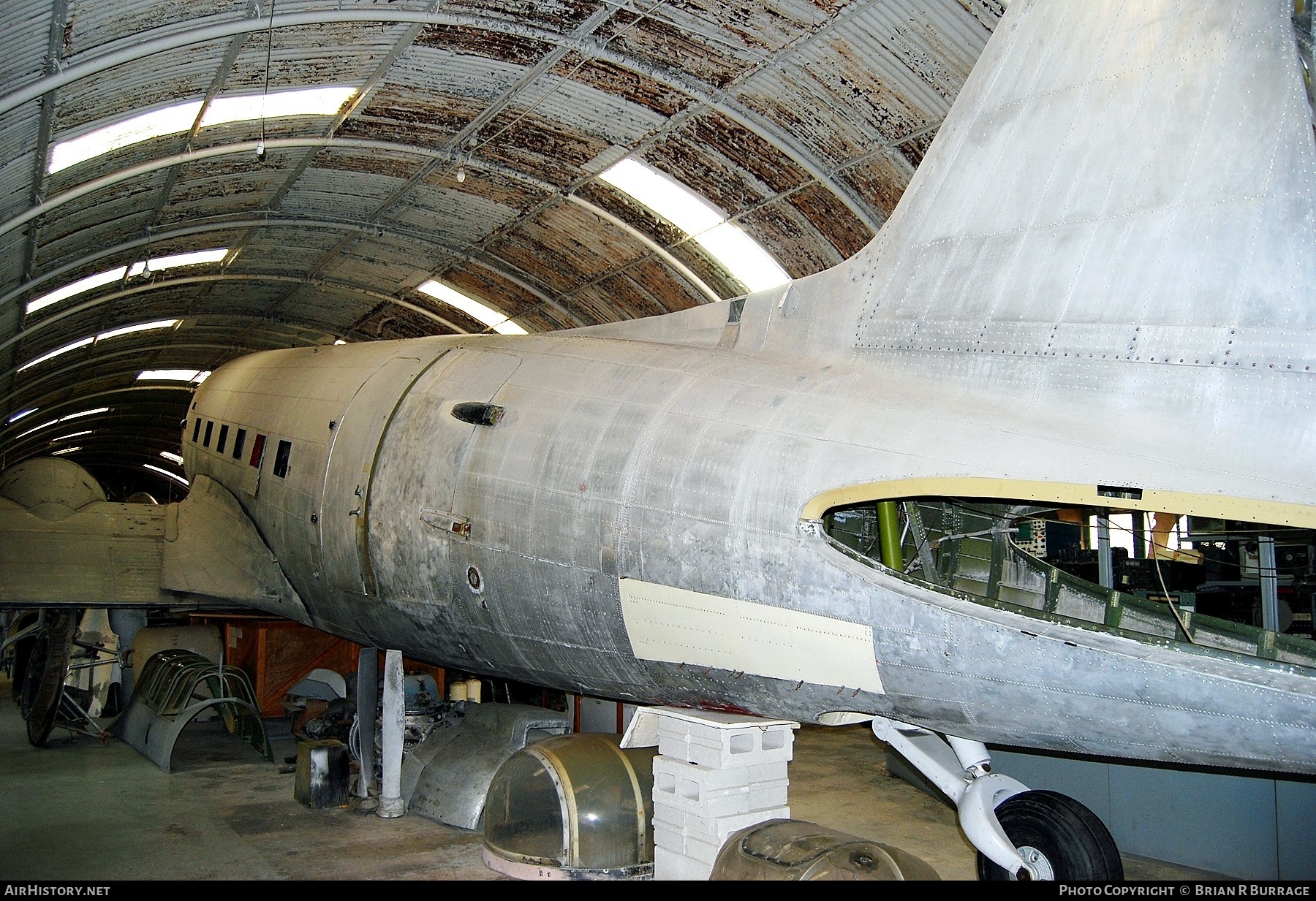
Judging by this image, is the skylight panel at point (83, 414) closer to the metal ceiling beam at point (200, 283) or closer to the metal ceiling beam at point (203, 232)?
the metal ceiling beam at point (200, 283)

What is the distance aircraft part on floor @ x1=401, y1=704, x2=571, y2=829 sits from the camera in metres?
11.6

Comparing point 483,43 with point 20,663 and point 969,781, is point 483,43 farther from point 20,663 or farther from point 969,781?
point 20,663

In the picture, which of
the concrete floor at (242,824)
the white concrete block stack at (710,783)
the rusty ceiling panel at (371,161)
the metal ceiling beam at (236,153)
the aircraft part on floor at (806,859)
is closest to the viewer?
the aircraft part on floor at (806,859)

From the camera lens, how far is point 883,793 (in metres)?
14.6

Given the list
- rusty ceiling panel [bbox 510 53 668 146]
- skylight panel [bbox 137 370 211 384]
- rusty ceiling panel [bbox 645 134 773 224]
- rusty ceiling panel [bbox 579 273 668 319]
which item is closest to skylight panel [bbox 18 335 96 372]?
skylight panel [bbox 137 370 211 384]

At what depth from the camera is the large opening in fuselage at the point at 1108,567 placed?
23.7 ft

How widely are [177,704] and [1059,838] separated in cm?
1371

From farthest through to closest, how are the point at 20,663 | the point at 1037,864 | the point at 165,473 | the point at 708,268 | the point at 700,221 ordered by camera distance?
the point at 165,473 < the point at 20,663 < the point at 708,268 < the point at 700,221 < the point at 1037,864

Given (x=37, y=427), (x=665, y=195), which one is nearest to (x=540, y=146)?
(x=665, y=195)

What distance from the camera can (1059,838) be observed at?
7.50m

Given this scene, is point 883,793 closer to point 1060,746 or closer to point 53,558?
point 1060,746

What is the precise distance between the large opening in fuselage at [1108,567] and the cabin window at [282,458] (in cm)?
644

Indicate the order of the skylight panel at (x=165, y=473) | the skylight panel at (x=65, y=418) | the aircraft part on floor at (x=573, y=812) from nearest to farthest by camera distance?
the aircraft part on floor at (x=573, y=812) < the skylight panel at (x=65, y=418) < the skylight panel at (x=165, y=473)

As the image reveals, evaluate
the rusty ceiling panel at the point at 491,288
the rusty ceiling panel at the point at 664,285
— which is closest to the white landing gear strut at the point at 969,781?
the rusty ceiling panel at the point at 664,285
